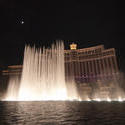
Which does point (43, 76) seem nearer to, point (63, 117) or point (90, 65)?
point (63, 117)

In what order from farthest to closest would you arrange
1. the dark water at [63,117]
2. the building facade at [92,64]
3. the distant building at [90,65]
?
the distant building at [90,65]
the building facade at [92,64]
the dark water at [63,117]

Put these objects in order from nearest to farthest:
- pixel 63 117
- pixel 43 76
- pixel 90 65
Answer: pixel 63 117, pixel 43 76, pixel 90 65

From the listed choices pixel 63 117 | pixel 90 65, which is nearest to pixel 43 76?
pixel 63 117

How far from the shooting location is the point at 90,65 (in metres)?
77.2

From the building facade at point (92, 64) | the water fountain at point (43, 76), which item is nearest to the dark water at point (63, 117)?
the water fountain at point (43, 76)

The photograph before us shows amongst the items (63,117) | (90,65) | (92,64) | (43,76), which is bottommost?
(63,117)

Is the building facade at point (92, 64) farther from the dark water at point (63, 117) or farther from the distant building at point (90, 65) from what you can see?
the dark water at point (63, 117)

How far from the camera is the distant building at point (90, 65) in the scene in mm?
71938

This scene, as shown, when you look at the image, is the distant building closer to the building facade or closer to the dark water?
the building facade

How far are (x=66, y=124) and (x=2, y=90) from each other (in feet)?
250

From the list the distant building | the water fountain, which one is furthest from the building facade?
the water fountain

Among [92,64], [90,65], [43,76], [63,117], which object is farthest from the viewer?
[90,65]

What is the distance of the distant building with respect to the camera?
71.9 meters

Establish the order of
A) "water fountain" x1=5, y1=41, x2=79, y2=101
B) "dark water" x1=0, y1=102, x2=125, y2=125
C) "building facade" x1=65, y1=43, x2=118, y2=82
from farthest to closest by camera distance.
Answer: "building facade" x1=65, y1=43, x2=118, y2=82
"water fountain" x1=5, y1=41, x2=79, y2=101
"dark water" x1=0, y1=102, x2=125, y2=125
